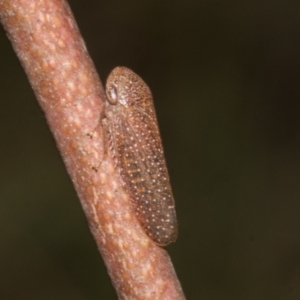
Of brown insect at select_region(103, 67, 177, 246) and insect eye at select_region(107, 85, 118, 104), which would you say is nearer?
brown insect at select_region(103, 67, 177, 246)

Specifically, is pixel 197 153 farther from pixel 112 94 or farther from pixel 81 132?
pixel 81 132

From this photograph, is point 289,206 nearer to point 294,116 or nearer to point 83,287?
point 294,116

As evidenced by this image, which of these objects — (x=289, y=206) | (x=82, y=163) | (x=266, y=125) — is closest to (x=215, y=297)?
(x=289, y=206)

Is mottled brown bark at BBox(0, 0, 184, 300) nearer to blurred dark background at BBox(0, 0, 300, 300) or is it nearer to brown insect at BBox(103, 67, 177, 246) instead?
brown insect at BBox(103, 67, 177, 246)

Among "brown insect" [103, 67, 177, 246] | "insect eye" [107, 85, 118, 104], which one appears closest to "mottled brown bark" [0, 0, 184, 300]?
"brown insect" [103, 67, 177, 246]

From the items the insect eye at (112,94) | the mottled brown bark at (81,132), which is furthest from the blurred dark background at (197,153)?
the mottled brown bark at (81,132)

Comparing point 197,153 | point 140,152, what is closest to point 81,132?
point 140,152
